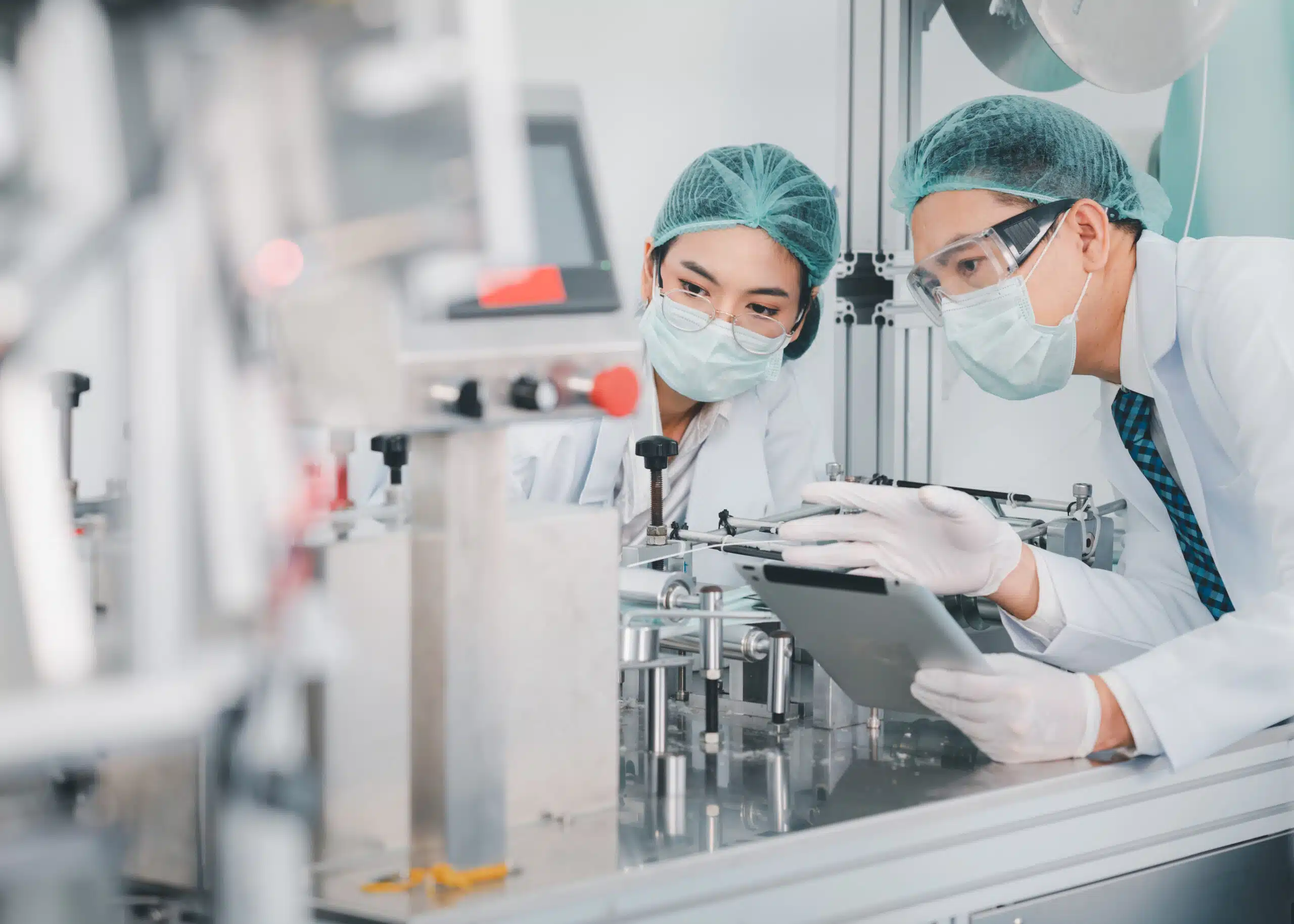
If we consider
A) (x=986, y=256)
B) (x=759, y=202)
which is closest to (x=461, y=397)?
(x=986, y=256)

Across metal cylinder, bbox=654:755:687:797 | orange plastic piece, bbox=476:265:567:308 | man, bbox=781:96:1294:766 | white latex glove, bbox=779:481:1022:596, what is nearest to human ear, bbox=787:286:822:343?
man, bbox=781:96:1294:766

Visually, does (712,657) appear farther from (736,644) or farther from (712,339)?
(712,339)

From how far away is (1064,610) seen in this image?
156 cm

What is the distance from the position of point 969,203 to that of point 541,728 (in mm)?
1072

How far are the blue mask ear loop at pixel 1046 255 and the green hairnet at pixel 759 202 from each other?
1.59 ft

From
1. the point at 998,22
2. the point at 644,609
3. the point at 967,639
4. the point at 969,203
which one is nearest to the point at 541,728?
the point at 644,609

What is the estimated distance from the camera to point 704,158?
2.16 metres

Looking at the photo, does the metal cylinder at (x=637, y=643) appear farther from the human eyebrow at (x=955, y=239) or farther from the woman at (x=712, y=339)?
the human eyebrow at (x=955, y=239)

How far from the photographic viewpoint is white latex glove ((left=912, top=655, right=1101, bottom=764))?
1235 millimetres

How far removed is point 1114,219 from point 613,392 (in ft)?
3.64

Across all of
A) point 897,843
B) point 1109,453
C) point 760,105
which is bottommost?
point 897,843

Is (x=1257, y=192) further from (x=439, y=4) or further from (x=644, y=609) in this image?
(x=439, y=4)

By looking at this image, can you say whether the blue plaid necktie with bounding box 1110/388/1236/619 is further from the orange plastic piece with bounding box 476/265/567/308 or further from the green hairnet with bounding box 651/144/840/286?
the orange plastic piece with bounding box 476/265/567/308

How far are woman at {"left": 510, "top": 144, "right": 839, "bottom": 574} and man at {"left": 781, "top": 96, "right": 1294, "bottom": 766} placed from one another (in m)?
0.24
